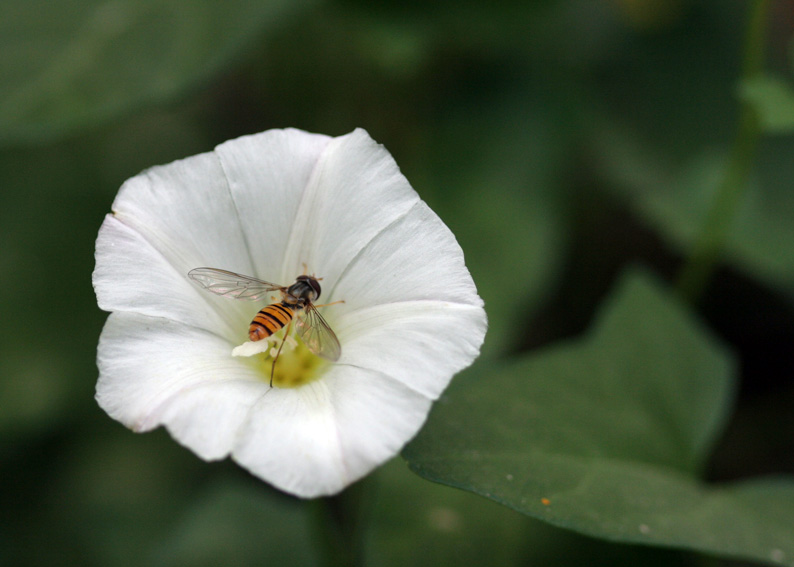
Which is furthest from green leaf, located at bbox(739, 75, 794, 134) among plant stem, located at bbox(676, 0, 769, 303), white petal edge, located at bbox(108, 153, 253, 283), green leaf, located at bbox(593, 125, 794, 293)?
white petal edge, located at bbox(108, 153, 253, 283)

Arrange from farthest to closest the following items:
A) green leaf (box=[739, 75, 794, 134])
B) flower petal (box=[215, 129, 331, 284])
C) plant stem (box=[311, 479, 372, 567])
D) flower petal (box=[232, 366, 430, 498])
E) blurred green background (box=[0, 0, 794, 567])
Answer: blurred green background (box=[0, 0, 794, 567])
green leaf (box=[739, 75, 794, 134])
plant stem (box=[311, 479, 372, 567])
flower petal (box=[215, 129, 331, 284])
flower petal (box=[232, 366, 430, 498])

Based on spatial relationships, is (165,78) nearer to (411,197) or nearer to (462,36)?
(411,197)

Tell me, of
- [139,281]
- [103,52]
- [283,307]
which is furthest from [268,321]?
[103,52]

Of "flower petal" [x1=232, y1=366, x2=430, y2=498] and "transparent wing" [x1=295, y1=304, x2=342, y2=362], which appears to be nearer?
"flower petal" [x1=232, y1=366, x2=430, y2=498]

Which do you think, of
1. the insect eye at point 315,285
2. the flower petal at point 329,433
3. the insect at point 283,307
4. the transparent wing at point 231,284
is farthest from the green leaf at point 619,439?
the transparent wing at point 231,284

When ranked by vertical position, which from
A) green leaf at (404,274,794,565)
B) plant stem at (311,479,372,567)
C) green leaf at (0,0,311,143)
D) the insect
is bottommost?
plant stem at (311,479,372,567)

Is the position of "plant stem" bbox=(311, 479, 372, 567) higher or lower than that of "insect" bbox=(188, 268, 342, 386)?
lower

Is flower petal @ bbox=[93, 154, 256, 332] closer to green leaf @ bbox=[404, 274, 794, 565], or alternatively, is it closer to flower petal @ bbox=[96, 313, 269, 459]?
flower petal @ bbox=[96, 313, 269, 459]
